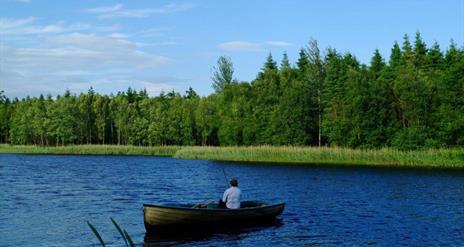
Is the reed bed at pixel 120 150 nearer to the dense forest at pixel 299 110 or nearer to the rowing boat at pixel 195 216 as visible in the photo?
the dense forest at pixel 299 110

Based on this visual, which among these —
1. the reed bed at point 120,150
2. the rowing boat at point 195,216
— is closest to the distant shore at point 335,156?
the reed bed at point 120,150

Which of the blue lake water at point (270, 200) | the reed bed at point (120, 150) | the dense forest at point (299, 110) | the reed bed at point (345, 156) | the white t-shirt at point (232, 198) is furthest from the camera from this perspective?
the reed bed at point (120, 150)

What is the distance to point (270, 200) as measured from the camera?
103 feet

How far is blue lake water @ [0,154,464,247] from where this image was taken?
1983 cm

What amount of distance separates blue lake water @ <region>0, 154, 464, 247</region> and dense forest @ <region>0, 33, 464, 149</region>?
55.2ft

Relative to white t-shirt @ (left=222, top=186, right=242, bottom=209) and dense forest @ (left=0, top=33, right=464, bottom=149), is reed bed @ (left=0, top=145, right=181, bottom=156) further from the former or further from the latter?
white t-shirt @ (left=222, top=186, right=242, bottom=209)

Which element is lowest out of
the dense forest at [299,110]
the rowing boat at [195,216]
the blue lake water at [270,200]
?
the blue lake water at [270,200]

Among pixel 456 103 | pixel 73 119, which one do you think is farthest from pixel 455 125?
pixel 73 119

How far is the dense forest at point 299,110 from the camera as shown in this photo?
64188 mm

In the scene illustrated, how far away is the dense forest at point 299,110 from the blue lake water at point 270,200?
1683cm

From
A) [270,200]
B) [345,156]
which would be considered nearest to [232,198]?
[270,200]

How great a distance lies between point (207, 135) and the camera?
309 ft

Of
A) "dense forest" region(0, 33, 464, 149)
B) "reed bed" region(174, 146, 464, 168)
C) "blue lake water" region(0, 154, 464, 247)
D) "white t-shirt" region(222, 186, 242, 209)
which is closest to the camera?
"blue lake water" region(0, 154, 464, 247)

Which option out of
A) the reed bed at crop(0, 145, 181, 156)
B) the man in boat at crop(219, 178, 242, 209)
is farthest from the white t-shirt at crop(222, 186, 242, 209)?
the reed bed at crop(0, 145, 181, 156)
